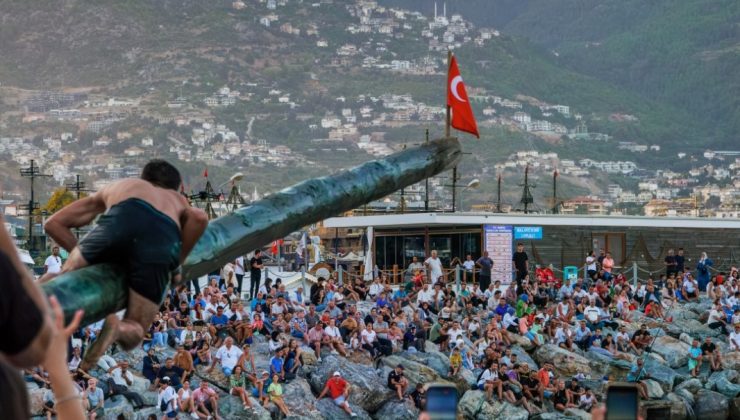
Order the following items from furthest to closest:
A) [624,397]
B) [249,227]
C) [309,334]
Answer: [309,334]
[249,227]
[624,397]

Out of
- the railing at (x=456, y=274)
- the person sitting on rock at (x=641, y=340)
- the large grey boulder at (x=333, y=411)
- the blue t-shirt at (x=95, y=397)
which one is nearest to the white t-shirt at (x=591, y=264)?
the railing at (x=456, y=274)

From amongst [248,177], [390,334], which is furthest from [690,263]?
[248,177]

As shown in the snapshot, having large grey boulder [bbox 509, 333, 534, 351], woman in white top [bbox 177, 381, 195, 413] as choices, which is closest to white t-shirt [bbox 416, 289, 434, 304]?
large grey boulder [bbox 509, 333, 534, 351]

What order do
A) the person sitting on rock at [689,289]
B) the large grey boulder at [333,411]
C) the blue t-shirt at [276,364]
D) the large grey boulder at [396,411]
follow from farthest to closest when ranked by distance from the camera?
the person sitting on rock at [689,289] → the large grey boulder at [396,411] → the large grey boulder at [333,411] → the blue t-shirt at [276,364]

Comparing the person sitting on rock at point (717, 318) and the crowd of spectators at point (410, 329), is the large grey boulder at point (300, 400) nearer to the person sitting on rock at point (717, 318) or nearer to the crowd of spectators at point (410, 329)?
the crowd of spectators at point (410, 329)

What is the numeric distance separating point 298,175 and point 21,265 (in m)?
162

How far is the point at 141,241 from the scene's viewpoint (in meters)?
3.11

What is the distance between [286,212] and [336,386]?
1953 centimetres

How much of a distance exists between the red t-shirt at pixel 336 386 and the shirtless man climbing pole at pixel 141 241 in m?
19.7

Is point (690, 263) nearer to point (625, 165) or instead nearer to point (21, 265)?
point (21, 265)

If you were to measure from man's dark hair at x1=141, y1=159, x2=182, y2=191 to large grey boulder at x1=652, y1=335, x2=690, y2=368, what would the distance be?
31157 millimetres

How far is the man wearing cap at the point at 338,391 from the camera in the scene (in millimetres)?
22859

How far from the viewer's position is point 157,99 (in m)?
174

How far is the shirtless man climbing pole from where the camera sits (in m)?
3.08
